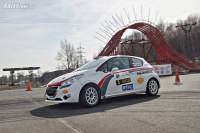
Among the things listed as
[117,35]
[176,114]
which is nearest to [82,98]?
[176,114]

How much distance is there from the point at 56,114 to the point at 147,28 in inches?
1091

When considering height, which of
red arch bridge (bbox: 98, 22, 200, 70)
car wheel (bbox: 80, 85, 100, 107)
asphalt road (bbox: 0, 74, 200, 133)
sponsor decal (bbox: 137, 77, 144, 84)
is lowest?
asphalt road (bbox: 0, 74, 200, 133)

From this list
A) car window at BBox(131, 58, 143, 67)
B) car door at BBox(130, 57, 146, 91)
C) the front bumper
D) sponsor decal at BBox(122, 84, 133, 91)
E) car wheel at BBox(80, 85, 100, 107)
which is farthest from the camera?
car window at BBox(131, 58, 143, 67)

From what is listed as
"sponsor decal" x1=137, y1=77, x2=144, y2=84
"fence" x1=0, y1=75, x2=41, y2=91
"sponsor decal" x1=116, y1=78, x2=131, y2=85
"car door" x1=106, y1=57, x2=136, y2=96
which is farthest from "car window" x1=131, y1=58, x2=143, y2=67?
"fence" x1=0, y1=75, x2=41, y2=91

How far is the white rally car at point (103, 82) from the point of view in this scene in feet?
21.8

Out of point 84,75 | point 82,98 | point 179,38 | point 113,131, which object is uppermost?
point 179,38

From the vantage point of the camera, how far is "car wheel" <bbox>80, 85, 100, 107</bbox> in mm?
6680

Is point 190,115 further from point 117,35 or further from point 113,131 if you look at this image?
point 117,35

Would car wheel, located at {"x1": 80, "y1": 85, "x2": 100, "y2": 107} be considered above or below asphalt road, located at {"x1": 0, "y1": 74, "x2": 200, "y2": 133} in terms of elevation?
above

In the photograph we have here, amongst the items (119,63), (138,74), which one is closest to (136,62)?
(138,74)

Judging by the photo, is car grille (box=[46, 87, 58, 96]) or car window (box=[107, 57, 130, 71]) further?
car window (box=[107, 57, 130, 71])

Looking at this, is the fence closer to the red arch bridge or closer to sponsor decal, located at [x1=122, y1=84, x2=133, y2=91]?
the red arch bridge

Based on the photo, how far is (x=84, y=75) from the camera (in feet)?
22.5

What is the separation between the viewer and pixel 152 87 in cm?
861
